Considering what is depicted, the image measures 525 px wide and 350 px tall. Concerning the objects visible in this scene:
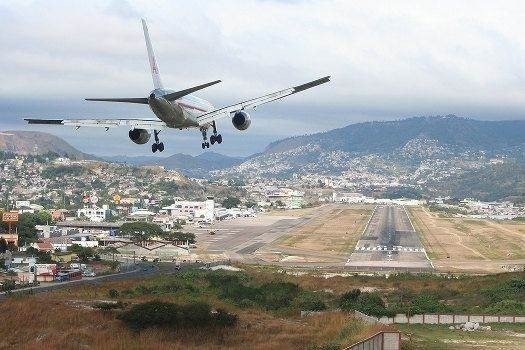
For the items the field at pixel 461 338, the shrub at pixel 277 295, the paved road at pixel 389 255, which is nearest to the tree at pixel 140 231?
the paved road at pixel 389 255

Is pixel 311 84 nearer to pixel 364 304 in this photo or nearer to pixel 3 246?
pixel 364 304

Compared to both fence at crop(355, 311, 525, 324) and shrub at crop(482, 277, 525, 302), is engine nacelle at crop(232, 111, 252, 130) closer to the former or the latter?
fence at crop(355, 311, 525, 324)

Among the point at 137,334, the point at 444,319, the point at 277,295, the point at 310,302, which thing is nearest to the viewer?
the point at 137,334

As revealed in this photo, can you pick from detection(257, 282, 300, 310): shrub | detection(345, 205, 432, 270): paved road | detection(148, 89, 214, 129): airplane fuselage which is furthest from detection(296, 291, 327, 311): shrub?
detection(345, 205, 432, 270): paved road

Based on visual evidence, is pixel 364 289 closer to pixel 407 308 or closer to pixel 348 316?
pixel 407 308

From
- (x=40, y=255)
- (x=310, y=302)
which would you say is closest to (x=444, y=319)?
(x=310, y=302)

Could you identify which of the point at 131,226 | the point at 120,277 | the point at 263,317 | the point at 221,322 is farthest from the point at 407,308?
the point at 131,226
